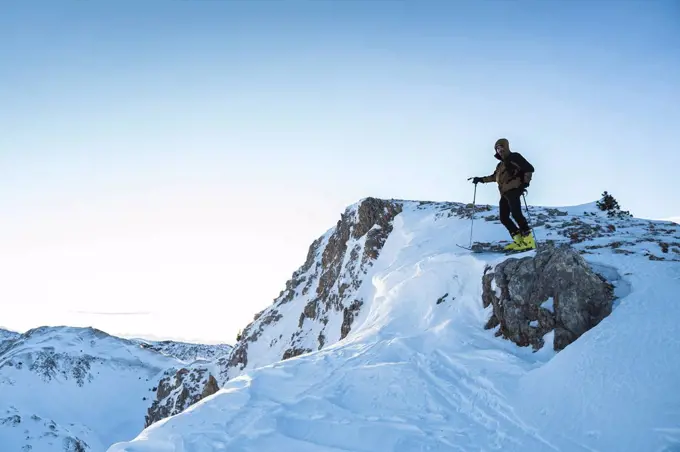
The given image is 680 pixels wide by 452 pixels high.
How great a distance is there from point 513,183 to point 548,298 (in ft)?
12.1

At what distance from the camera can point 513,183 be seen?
12.2m

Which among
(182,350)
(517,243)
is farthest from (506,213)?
(182,350)

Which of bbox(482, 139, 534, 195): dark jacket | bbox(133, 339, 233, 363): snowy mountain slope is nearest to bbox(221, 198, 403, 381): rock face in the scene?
bbox(482, 139, 534, 195): dark jacket

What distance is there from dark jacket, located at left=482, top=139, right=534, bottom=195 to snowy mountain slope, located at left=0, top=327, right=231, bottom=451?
72581 mm

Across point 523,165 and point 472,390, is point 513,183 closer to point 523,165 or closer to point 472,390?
point 523,165

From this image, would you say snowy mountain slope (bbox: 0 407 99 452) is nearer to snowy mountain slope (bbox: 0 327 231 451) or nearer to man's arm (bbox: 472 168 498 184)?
snowy mountain slope (bbox: 0 327 231 451)

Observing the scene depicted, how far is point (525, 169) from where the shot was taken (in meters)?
11.8

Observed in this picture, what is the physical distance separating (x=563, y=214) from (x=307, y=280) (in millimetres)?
26515

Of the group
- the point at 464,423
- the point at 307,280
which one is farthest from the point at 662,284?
the point at 307,280

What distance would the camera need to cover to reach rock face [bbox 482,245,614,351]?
9.09 meters

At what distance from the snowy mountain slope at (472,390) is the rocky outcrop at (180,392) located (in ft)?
121

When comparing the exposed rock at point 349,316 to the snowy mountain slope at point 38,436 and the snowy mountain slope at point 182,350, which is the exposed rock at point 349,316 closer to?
the snowy mountain slope at point 38,436

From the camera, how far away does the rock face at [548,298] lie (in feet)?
29.8

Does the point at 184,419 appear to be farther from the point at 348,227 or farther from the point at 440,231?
the point at 348,227
